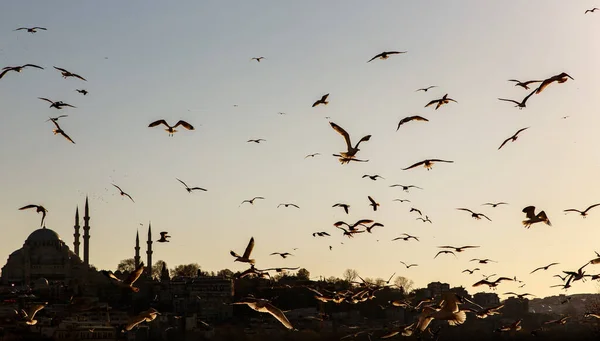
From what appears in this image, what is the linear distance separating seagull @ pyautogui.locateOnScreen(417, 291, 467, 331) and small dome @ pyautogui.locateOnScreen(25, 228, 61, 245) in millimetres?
143715

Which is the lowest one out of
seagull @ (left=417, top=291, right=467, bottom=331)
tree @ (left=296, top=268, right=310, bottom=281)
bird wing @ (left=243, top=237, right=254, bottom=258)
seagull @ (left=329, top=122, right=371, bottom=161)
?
seagull @ (left=417, top=291, right=467, bottom=331)

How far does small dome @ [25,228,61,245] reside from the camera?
165 m

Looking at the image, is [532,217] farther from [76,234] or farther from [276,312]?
[76,234]

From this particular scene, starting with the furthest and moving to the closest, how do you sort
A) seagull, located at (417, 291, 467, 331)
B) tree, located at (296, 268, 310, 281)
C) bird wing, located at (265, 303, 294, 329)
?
tree, located at (296, 268, 310, 281)
seagull, located at (417, 291, 467, 331)
bird wing, located at (265, 303, 294, 329)

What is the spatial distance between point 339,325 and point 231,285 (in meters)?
18.2

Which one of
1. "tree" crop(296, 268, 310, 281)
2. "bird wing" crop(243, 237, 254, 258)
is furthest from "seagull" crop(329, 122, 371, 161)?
"tree" crop(296, 268, 310, 281)

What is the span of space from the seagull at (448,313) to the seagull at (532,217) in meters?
2.49

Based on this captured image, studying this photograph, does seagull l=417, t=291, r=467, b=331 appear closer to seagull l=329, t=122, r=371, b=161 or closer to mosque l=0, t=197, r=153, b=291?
seagull l=329, t=122, r=371, b=161

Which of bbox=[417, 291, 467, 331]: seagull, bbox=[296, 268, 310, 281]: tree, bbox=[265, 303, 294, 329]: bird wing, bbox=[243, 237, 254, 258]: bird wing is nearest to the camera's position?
bbox=[265, 303, 294, 329]: bird wing

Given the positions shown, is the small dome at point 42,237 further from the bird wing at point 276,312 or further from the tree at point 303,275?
the bird wing at point 276,312

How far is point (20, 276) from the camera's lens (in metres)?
161

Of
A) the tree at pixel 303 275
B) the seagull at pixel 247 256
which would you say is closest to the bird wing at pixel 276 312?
the seagull at pixel 247 256

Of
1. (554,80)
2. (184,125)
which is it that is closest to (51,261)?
(184,125)

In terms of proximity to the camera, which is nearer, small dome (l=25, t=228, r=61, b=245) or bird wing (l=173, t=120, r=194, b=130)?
bird wing (l=173, t=120, r=194, b=130)
